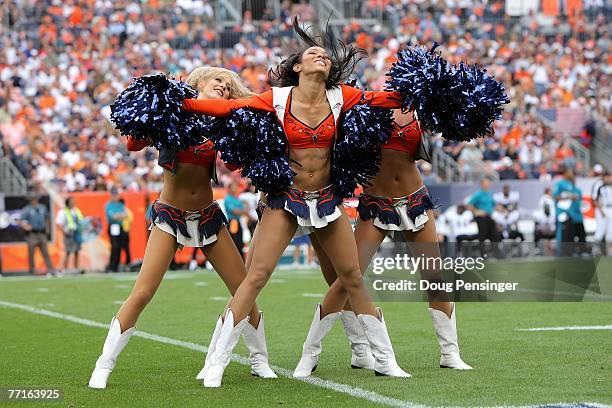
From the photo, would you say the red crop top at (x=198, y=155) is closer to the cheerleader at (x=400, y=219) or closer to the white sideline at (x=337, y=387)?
the cheerleader at (x=400, y=219)

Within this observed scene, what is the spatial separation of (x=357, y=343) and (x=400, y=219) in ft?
2.64

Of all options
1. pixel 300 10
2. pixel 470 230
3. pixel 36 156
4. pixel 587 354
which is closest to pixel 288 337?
pixel 587 354

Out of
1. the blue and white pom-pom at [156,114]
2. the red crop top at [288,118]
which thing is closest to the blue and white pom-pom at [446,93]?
the red crop top at [288,118]

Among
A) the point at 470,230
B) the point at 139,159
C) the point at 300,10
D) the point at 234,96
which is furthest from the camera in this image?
the point at 300,10

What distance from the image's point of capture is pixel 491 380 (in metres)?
6.11

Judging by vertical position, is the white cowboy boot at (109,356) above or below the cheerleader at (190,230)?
below

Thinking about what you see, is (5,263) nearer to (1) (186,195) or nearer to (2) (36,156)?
(2) (36,156)

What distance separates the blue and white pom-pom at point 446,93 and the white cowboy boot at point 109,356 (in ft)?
6.34

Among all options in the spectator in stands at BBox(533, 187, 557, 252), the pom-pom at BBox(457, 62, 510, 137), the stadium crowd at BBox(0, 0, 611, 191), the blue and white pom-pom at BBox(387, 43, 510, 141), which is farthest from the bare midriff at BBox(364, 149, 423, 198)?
the stadium crowd at BBox(0, 0, 611, 191)

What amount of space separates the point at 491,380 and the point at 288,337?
116 inches

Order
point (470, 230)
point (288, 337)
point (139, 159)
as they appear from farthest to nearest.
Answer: point (139, 159)
point (470, 230)
point (288, 337)

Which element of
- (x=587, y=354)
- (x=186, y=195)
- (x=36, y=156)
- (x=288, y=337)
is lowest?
(x=36, y=156)

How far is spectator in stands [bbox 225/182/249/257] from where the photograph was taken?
705 inches

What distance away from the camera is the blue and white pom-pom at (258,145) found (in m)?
6.13
